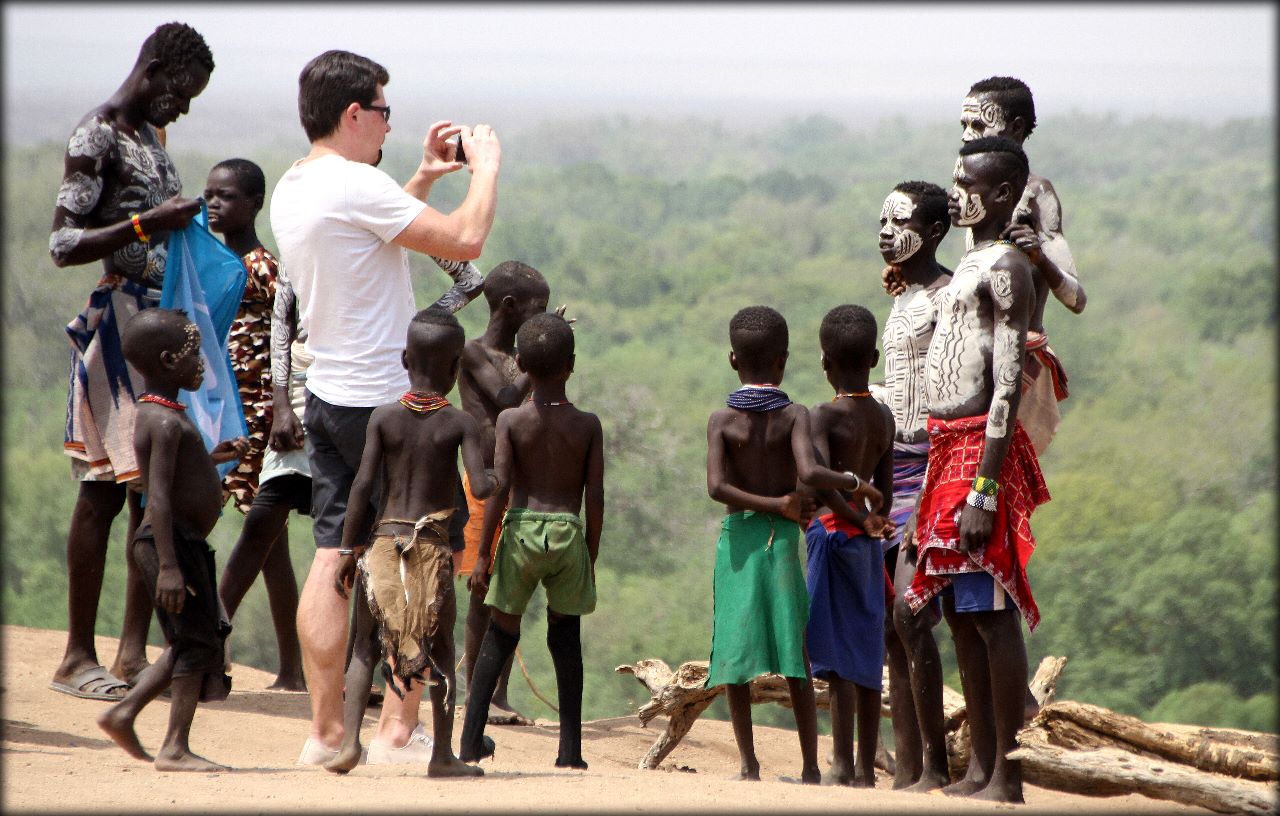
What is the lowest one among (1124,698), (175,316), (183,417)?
(1124,698)

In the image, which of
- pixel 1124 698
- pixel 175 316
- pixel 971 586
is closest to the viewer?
pixel 971 586

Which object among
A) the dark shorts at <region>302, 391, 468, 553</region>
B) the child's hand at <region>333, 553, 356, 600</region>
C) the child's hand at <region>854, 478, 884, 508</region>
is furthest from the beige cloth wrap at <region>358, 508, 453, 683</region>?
the child's hand at <region>854, 478, 884, 508</region>

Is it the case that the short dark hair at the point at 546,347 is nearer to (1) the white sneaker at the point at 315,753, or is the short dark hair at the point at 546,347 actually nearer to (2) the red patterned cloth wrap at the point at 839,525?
(2) the red patterned cloth wrap at the point at 839,525

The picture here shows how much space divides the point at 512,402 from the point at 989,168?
2086mm

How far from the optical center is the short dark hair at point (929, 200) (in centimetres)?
550

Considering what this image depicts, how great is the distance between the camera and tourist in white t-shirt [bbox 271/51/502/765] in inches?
193

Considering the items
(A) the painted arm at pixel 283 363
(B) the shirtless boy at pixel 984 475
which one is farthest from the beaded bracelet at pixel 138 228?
(B) the shirtless boy at pixel 984 475

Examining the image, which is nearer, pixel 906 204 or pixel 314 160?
pixel 314 160

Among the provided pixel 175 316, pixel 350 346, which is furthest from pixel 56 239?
pixel 350 346

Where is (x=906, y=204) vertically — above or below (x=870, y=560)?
above

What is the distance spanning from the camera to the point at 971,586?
4559 mm

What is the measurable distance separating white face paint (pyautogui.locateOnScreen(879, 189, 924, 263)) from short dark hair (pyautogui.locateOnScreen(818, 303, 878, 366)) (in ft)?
1.73

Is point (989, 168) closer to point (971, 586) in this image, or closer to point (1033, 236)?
point (1033, 236)

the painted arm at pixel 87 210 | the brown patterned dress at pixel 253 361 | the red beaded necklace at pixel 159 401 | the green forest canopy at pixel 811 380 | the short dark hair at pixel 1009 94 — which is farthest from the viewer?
the green forest canopy at pixel 811 380
